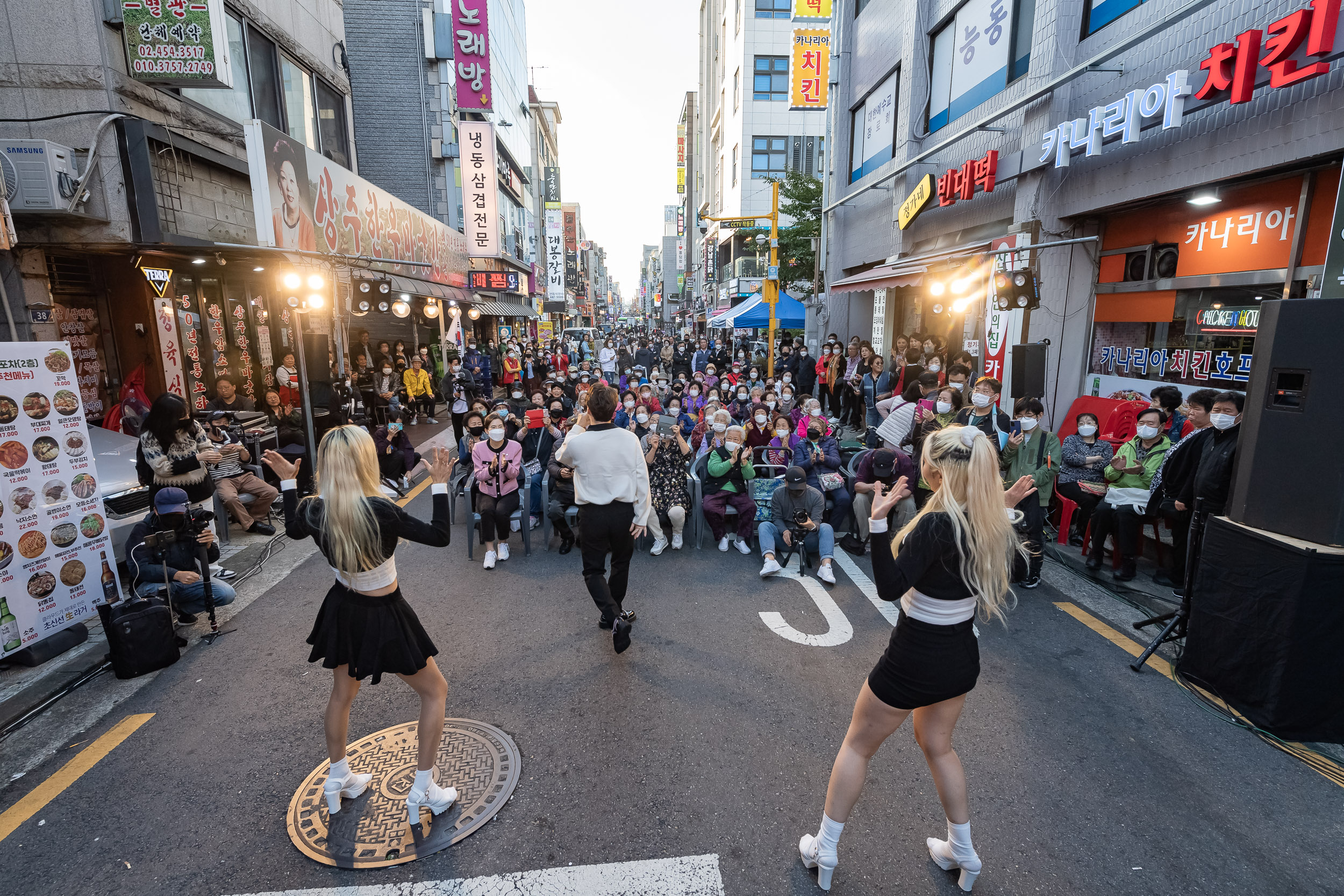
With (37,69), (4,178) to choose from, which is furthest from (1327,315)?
(37,69)

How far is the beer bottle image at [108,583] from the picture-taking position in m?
5.10

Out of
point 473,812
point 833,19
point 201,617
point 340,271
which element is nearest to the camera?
point 473,812

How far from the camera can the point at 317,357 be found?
564 inches

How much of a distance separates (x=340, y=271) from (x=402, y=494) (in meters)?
7.26

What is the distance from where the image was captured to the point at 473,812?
10.7 ft

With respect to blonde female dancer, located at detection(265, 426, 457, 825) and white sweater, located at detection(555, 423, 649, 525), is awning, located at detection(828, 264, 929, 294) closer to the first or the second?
white sweater, located at detection(555, 423, 649, 525)

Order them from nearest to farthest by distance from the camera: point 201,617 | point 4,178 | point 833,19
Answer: point 201,617 < point 4,178 < point 833,19

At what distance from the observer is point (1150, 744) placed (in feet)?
12.2

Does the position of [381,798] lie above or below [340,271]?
below

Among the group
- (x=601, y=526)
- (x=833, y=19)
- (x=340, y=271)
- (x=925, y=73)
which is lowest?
(x=601, y=526)

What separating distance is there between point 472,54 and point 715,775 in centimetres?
2322

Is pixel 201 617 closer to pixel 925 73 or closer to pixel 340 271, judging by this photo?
pixel 340 271

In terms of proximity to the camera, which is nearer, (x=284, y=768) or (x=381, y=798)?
(x=381, y=798)

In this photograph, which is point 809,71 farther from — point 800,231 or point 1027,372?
point 1027,372
